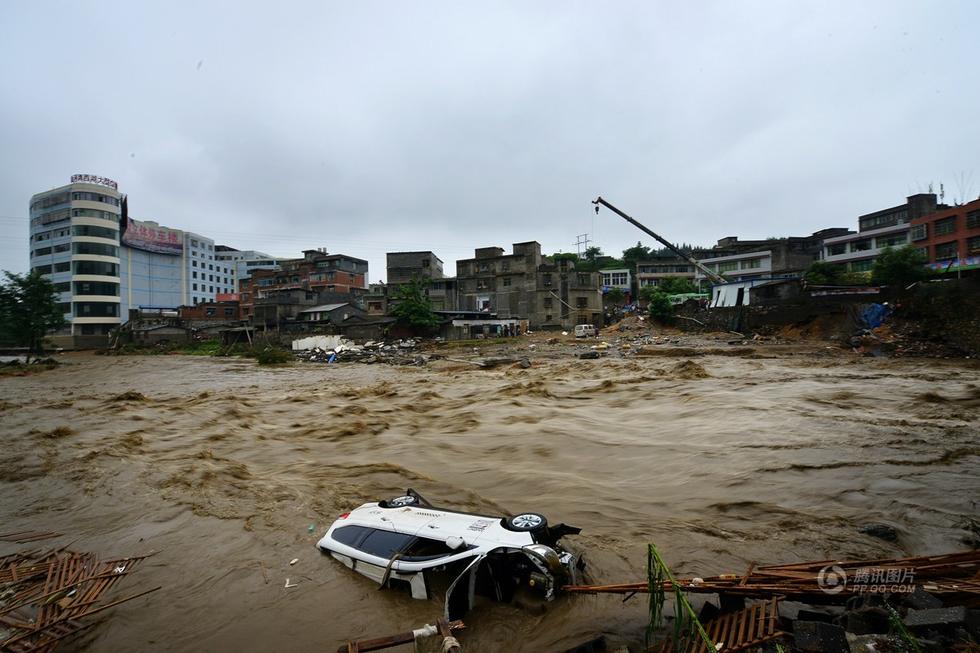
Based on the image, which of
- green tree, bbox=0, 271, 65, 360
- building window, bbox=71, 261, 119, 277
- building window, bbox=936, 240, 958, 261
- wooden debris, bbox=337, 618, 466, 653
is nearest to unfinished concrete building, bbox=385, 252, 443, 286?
green tree, bbox=0, 271, 65, 360

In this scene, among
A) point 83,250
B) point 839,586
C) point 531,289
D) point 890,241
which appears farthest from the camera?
point 83,250

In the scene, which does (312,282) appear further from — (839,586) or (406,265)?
(839,586)

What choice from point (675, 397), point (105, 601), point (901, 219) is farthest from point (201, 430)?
point (901, 219)

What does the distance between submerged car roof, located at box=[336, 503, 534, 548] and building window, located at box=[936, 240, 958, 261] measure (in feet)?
159

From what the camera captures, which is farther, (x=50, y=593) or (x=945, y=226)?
(x=945, y=226)

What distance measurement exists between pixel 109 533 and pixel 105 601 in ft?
7.43

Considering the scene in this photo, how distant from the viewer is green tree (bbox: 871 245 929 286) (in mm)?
30141

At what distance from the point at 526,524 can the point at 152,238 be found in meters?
85.8

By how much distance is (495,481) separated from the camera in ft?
28.0

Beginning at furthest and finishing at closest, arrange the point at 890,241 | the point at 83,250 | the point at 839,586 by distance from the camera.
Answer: the point at 83,250, the point at 890,241, the point at 839,586

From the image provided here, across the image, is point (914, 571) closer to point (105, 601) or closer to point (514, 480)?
point (514, 480)

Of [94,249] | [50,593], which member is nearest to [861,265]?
[50,593]

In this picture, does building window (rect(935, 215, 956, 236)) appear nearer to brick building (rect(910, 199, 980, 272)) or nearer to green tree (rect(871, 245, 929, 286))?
brick building (rect(910, 199, 980, 272))

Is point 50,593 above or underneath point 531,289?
underneath
